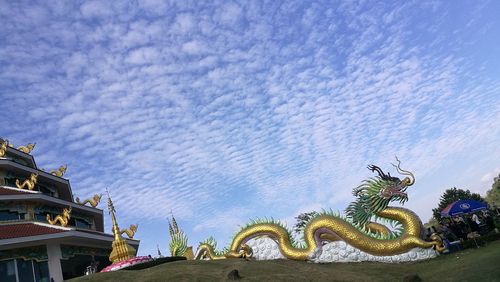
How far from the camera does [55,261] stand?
78.1ft

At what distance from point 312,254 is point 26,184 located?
18412 millimetres

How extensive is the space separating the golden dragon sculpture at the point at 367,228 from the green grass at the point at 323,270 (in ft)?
2.61

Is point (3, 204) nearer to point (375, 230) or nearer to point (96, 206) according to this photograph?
point (96, 206)

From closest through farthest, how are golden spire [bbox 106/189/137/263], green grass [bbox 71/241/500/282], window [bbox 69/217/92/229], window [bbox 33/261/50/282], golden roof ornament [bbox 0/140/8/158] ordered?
green grass [bbox 71/241/500/282]
golden spire [bbox 106/189/137/263]
window [bbox 33/261/50/282]
golden roof ornament [bbox 0/140/8/158]
window [bbox 69/217/92/229]

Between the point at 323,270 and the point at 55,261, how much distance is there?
1614 centimetres

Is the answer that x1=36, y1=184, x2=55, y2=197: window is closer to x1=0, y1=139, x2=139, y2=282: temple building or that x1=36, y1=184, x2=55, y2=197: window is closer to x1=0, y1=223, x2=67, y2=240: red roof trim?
x1=0, y1=139, x2=139, y2=282: temple building

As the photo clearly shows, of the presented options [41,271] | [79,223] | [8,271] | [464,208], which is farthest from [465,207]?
[79,223]

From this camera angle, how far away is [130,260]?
1962 cm

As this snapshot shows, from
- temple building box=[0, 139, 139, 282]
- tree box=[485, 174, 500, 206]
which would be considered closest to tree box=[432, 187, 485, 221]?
tree box=[485, 174, 500, 206]

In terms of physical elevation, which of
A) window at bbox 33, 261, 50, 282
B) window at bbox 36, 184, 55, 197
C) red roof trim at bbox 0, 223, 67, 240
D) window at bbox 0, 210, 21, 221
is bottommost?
window at bbox 33, 261, 50, 282

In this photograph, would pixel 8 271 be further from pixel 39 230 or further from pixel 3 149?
pixel 3 149

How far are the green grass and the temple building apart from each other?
692 cm

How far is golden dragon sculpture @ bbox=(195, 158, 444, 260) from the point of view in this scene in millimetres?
16969

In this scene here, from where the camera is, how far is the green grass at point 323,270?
1348 cm
